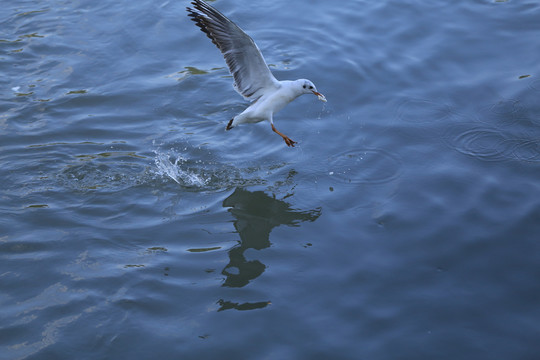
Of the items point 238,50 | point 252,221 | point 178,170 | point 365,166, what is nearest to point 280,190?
point 252,221

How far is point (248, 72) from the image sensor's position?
7629mm

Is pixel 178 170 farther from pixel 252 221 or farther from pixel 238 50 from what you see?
pixel 238 50

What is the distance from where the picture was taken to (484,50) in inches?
392

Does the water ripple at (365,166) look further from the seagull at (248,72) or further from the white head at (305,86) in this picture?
the white head at (305,86)

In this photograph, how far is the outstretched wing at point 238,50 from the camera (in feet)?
23.3

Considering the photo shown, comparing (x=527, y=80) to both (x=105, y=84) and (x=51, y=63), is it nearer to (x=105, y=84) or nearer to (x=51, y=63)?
(x=105, y=84)

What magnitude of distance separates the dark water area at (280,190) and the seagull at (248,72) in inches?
23.8

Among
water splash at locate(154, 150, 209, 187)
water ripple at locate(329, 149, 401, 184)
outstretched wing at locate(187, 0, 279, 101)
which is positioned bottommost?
water ripple at locate(329, 149, 401, 184)

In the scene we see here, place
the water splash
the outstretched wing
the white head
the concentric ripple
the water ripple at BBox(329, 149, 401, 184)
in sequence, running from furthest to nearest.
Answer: the concentric ripple < the white head < the water splash < the water ripple at BBox(329, 149, 401, 184) < the outstretched wing

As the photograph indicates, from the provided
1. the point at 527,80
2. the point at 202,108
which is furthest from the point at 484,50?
the point at 202,108

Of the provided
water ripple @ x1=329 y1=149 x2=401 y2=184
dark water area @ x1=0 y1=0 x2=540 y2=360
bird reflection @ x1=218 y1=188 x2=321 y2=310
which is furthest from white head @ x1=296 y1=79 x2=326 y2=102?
bird reflection @ x1=218 y1=188 x2=321 y2=310

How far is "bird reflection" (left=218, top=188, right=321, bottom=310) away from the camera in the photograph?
627 cm

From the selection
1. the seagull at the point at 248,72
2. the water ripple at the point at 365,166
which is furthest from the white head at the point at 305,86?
the water ripple at the point at 365,166

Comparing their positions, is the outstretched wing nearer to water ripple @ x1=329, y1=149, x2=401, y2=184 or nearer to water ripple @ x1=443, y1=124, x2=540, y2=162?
water ripple @ x1=329, y1=149, x2=401, y2=184
